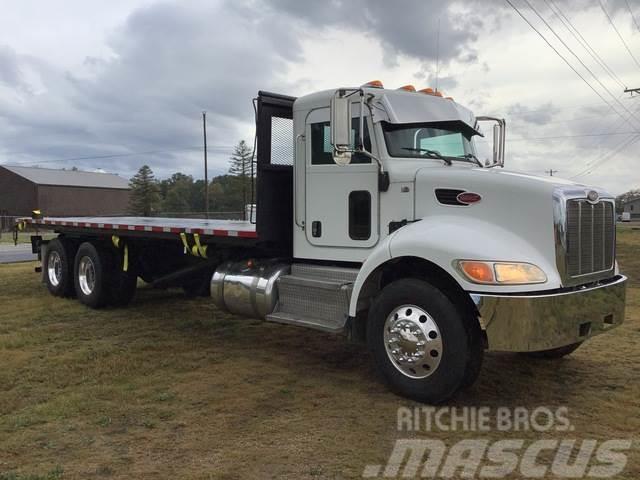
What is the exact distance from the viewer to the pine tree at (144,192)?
6762 centimetres

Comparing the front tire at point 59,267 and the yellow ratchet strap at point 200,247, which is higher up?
the yellow ratchet strap at point 200,247

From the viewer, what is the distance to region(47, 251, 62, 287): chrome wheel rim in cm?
947

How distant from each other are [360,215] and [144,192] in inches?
2627

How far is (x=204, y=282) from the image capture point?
26.1 feet

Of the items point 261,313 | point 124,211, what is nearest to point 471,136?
point 261,313

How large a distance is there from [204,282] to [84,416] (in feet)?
12.3

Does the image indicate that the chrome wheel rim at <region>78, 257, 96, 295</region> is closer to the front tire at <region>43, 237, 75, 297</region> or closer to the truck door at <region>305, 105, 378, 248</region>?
the front tire at <region>43, 237, 75, 297</region>

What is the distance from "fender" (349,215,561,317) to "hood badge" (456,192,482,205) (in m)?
0.14

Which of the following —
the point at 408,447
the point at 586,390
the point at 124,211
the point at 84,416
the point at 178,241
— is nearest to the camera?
the point at 408,447

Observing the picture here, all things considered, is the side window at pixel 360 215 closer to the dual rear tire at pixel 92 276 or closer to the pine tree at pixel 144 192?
the dual rear tire at pixel 92 276

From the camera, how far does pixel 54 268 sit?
968 cm

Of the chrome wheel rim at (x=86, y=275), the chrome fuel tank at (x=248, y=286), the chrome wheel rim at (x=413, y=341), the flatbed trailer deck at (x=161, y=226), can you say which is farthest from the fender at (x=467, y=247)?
the chrome wheel rim at (x=86, y=275)

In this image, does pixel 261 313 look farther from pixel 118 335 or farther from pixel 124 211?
pixel 124 211

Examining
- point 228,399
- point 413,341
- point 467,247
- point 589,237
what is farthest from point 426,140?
point 228,399
